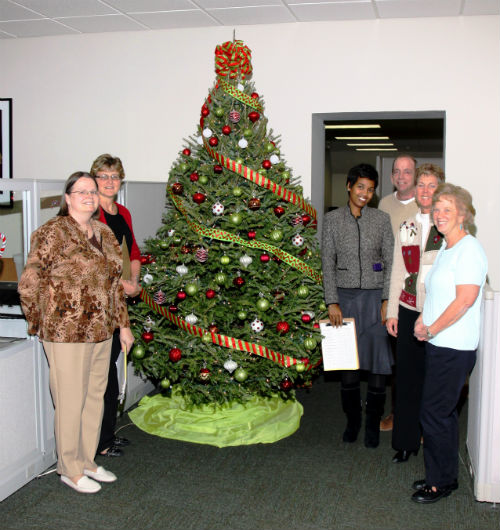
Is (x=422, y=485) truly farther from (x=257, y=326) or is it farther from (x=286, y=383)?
(x=257, y=326)

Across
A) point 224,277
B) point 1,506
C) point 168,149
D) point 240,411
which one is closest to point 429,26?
Result: point 168,149

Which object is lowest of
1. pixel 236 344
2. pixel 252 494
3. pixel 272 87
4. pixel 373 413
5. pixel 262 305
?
pixel 252 494

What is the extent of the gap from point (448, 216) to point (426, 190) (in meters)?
0.42

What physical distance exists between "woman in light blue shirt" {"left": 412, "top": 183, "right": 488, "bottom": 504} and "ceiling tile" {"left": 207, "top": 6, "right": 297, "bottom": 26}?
2427 mm

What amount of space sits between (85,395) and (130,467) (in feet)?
1.88

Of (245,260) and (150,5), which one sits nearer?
(245,260)

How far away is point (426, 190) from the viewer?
297 centimetres

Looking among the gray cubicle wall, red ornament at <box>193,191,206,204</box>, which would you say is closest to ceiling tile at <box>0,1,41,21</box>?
the gray cubicle wall

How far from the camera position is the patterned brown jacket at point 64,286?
105 inches

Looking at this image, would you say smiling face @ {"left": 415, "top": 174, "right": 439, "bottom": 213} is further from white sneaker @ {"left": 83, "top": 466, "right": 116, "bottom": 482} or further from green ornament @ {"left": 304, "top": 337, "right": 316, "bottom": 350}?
white sneaker @ {"left": 83, "top": 466, "right": 116, "bottom": 482}

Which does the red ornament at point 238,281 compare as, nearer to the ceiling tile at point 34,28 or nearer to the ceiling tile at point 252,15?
the ceiling tile at point 252,15

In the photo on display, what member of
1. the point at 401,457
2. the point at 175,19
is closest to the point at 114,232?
the point at 401,457

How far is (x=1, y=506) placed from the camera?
274cm

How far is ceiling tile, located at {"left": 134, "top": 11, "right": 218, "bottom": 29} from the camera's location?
4.52m
